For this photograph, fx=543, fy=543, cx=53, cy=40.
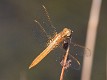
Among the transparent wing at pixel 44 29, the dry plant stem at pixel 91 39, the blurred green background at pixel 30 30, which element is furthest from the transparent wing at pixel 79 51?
the blurred green background at pixel 30 30

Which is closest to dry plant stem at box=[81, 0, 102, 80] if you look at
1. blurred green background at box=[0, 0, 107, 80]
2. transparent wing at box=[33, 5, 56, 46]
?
transparent wing at box=[33, 5, 56, 46]

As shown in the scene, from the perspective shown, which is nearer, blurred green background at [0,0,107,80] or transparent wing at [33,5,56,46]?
transparent wing at [33,5,56,46]

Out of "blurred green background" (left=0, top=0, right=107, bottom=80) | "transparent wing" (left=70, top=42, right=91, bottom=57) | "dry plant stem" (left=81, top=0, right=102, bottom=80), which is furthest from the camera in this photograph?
"blurred green background" (left=0, top=0, right=107, bottom=80)

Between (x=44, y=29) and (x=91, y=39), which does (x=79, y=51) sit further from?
(x=91, y=39)

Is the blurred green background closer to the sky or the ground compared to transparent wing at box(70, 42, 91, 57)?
closer to the sky

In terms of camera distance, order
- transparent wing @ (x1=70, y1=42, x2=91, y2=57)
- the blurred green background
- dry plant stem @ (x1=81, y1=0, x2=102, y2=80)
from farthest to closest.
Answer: the blurred green background
dry plant stem @ (x1=81, y1=0, x2=102, y2=80)
transparent wing @ (x1=70, y1=42, x2=91, y2=57)

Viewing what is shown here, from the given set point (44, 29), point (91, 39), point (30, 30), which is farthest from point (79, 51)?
point (30, 30)

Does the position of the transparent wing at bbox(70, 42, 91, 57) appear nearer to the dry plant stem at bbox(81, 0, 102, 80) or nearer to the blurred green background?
the dry plant stem at bbox(81, 0, 102, 80)

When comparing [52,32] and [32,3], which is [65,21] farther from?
[52,32]

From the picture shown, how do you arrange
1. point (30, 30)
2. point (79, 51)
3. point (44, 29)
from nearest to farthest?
point (79, 51) < point (44, 29) < point (30, 30)
